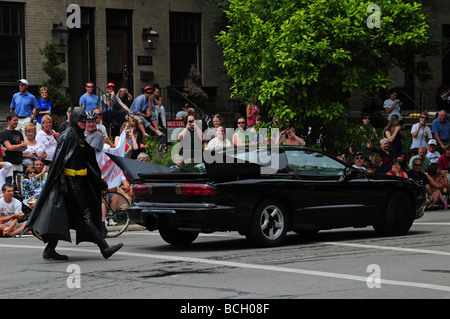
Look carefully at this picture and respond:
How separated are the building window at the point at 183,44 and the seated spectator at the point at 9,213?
12846 mm

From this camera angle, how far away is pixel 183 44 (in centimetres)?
2933

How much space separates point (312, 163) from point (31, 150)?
725 cm

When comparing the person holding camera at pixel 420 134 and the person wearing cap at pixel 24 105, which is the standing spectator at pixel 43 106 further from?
the person holding camera at pixel 420 134

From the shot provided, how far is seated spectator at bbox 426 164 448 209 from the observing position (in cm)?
2142

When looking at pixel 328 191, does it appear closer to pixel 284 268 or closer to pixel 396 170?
pixel 284 268

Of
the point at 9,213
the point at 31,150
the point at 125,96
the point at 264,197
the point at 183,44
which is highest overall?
the point at 183,44

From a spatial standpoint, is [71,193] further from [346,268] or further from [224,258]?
[346,268]

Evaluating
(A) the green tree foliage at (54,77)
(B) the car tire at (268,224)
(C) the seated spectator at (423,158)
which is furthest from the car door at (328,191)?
(A) the green tree foliage at (54,77)

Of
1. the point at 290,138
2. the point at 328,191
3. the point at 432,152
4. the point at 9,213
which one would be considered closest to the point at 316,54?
the point at 290,138

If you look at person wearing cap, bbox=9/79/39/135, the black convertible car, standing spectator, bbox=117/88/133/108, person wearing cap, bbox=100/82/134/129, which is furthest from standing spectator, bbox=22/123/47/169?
standing spectator, bbox=117/88/133/108

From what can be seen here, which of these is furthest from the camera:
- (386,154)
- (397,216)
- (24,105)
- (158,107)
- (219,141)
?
(158,107)

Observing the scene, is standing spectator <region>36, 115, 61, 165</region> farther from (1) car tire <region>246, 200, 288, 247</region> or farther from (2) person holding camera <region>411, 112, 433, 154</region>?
(2) person holding camera <region>411, 112, 433, 154</region>

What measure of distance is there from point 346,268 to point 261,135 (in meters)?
9.80

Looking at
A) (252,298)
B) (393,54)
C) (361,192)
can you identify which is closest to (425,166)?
(393,54)
